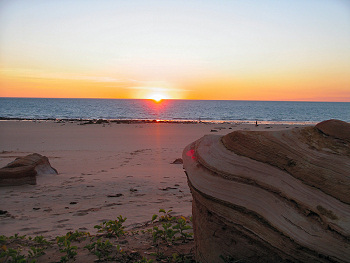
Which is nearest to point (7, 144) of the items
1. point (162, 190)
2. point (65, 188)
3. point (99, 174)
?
point (99, 174)

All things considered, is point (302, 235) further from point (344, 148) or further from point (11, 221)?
point (11, 221)

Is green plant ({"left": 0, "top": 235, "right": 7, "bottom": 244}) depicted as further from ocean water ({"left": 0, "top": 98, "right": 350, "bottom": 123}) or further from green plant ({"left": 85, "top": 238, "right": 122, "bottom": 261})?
ocean water ({"left": 0, "top": 98, "right": 350, "bottom": 123})

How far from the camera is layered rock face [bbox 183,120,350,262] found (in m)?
2.44

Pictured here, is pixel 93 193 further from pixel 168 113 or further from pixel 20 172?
pixel 168 113

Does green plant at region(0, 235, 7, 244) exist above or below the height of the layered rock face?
below

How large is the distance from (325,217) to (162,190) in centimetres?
514

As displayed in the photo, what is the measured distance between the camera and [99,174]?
29.8ft

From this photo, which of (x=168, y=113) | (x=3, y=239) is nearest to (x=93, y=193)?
(x=3, y=239)

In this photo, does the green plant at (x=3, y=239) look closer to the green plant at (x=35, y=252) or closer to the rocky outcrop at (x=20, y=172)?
the green plant at (x=35, y=252)

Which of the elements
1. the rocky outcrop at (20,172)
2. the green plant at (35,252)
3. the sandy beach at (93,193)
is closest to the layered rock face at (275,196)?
the green plant at (35,252)

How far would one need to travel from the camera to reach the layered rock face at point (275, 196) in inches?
96.1

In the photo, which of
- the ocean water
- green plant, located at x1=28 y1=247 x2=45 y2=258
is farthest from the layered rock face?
the ocean water

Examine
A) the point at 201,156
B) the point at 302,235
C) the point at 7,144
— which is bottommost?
the point at 7,144

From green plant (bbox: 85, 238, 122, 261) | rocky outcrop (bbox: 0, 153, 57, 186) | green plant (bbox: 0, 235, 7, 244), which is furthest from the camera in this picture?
rocky outcrop (bbox: 0, 153, 57, 186)
